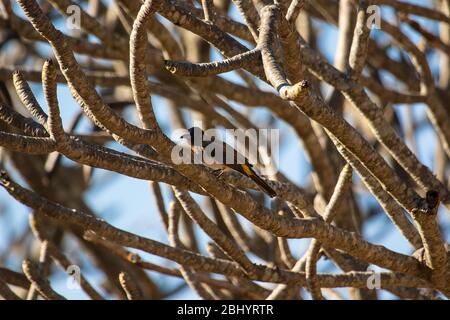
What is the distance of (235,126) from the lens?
18.3ft

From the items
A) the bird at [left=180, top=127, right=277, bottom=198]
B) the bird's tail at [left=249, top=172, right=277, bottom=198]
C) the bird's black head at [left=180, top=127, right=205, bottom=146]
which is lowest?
the bird's tail at [left=249, top=172, right=277, bottom=198]

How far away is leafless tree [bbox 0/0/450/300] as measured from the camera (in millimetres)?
2949

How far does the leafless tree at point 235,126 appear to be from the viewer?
116 inches

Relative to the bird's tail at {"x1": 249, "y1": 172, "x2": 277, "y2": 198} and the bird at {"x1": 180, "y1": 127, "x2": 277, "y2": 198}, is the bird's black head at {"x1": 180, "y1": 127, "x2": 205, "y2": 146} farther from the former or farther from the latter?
the bird's tail at {"x1": 249, "y1": 172, "x2": 277, "y2": 198}

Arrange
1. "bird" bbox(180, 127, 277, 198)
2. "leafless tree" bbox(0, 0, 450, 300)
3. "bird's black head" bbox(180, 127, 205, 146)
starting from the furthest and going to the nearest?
"bird's black head" bbox(180, 127, 205, 146)
"bird" bbox(180, 127, 277, 198)
"leafless tree" bbox(0, 0, 450, 300)

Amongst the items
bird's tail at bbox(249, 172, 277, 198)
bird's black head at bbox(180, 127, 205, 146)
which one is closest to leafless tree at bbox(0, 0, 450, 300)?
bird's tail at bbox(249, 172, 277, 198)

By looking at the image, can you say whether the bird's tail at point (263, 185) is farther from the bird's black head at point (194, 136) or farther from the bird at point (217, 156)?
the bird's black head at point (194, 136)

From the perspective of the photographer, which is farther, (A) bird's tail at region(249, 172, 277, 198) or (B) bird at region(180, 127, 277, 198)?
(B) bird at region(180, 127, 277, 198)

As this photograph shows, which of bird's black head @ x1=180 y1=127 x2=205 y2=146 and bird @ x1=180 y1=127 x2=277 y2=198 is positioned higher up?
bird's black head @ x1=180 y1=127 x2=205 y2=146

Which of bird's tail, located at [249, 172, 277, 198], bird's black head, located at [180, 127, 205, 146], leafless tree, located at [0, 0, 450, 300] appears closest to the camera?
leafless tree, located at [0, 0, 450, 300]

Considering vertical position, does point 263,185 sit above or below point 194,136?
below

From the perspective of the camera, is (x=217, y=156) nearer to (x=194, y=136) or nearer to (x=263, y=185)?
(x=194, y=136)

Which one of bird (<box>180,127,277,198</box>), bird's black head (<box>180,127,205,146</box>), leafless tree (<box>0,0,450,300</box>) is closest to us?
leafless tree (<box>0,0,450,300</box>)

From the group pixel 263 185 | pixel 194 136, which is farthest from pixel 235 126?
pixel 263 185
